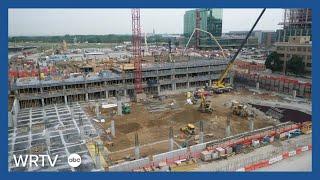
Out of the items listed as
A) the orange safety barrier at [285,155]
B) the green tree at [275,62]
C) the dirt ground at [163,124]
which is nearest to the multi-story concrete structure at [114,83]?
the dirt ground at [163,124]

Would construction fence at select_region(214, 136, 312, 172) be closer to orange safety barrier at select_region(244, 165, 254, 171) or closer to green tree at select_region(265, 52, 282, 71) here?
orange safety barrier at select_region(244, 165, 254, 171)

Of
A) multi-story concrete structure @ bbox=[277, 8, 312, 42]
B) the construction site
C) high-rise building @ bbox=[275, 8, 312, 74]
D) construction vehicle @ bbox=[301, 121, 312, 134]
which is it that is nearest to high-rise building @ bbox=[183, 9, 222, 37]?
multi-story concrete structure @ bbox=[277, 8, 312, 42]

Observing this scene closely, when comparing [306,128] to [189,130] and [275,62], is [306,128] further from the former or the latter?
[275,62]

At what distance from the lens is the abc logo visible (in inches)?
878

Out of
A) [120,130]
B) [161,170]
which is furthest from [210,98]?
[161,170]

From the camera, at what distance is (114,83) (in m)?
44.1

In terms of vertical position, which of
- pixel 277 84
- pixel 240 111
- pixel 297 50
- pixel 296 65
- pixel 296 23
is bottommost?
pixel 240 111

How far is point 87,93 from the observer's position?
136ft

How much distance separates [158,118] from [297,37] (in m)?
36.0

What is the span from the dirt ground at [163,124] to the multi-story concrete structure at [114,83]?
5.57 meters

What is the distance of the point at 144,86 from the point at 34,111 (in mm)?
15548

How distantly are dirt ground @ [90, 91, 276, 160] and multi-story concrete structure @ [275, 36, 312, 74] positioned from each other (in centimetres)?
2078

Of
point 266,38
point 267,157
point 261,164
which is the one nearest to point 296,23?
point 267,157

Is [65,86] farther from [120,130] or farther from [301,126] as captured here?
[301,126]
